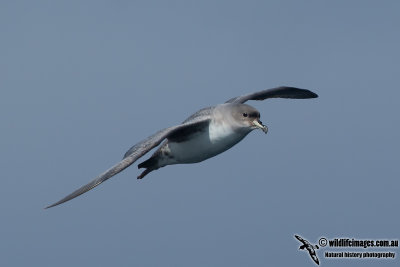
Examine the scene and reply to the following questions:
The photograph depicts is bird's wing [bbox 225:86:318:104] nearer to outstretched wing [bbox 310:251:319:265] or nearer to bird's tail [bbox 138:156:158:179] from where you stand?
bird's tail [bbox 138:156:158:179]

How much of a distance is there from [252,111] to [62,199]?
18.6ft

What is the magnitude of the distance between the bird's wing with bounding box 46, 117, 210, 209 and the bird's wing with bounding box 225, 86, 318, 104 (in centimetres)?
256

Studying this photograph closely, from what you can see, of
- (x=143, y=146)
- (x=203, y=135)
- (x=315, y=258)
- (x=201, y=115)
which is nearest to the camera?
(x=143, y=146)

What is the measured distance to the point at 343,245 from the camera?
23.3 meters

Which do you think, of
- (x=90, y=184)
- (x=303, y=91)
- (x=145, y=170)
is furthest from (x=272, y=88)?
(x=90, y=184)

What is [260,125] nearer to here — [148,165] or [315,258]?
[148,165]

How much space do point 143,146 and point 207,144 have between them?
190cm

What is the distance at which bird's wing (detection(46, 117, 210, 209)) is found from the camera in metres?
17.0

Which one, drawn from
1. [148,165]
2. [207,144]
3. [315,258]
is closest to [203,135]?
[207,144]

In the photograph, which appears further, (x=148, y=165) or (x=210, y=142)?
(x=148, y=165)

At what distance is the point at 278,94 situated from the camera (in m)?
23.2

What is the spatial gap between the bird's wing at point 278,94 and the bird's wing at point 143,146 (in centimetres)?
256

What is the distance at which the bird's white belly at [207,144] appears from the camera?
19.2 m

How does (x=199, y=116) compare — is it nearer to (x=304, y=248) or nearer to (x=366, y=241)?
(x=304, y=248)
